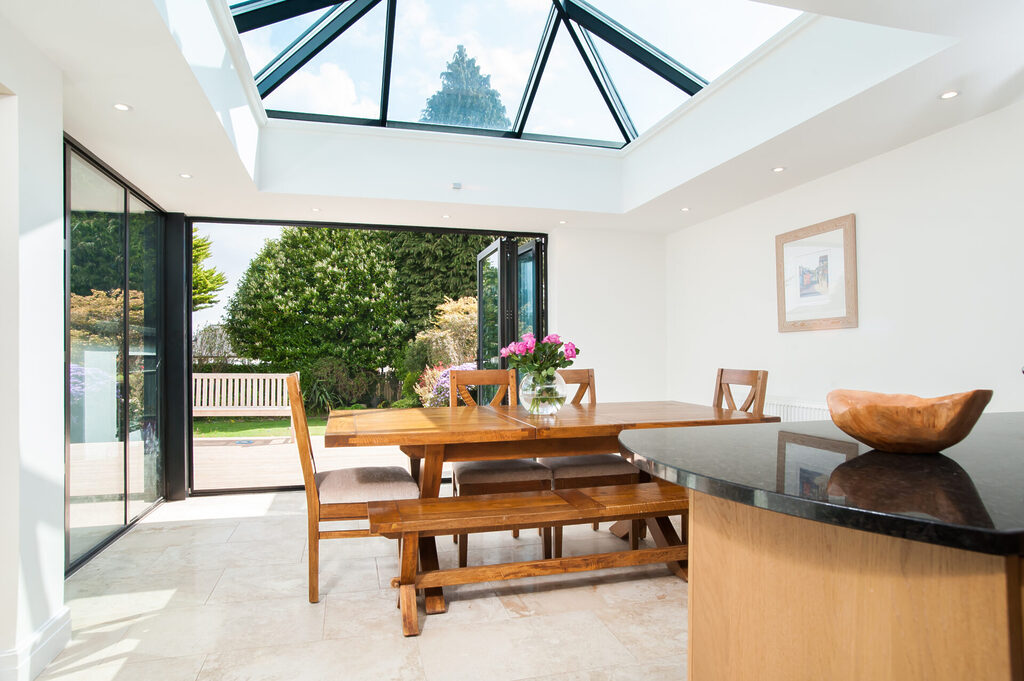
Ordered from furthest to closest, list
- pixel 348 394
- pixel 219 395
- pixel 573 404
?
pixel 348 394, pixel 219 395, pixel 573 404

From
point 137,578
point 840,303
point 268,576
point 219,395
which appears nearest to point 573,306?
point 840,303

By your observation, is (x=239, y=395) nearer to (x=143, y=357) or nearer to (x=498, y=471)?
(x=143, y=357)

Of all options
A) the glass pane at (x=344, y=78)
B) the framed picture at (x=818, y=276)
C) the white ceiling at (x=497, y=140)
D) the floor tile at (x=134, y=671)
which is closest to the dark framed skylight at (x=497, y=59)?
the glass pane at (x=344, y=78)

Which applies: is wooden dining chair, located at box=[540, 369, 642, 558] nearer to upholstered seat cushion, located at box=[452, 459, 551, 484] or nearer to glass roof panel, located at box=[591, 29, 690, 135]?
upholstered seat cushion, located at box=[452, 459, 551, 484]

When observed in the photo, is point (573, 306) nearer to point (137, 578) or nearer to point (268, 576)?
point (268, 576)

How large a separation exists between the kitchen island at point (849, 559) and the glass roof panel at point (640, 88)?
3290mm

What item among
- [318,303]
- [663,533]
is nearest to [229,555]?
[663,533]

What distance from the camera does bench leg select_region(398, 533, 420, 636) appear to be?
2.24m

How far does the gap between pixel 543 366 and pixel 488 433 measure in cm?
67

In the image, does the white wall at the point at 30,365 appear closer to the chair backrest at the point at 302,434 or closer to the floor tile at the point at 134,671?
the floor tile at the point at 134,671

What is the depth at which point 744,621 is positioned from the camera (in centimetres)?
105

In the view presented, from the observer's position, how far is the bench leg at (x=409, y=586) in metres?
2.24

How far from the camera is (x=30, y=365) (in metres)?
2.04

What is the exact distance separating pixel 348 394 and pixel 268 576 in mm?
6577
